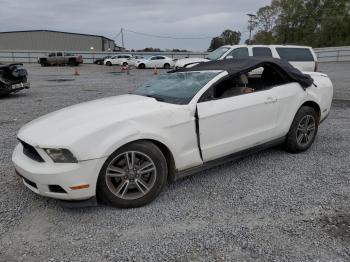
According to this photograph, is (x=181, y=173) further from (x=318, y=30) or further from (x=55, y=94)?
(x=318, y=30)

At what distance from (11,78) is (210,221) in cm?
985

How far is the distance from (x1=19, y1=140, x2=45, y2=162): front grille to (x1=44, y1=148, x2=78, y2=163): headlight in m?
0.17

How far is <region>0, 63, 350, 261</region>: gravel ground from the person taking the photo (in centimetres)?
281

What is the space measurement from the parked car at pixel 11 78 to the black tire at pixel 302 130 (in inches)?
358

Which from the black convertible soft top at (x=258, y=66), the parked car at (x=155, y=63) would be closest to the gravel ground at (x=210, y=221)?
the black convertible soft top at (x=258, y=66)

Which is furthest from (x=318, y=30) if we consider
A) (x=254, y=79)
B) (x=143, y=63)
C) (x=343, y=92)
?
(x=254, y=79)

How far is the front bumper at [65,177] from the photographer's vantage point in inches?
124

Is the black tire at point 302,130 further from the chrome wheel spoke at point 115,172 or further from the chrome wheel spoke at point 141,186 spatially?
the chrome wheel spoke at point 115,172

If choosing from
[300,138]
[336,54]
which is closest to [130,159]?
[300,138]

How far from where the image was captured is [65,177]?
315cm

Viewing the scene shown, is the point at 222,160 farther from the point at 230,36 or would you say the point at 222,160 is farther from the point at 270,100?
the point at 230,36

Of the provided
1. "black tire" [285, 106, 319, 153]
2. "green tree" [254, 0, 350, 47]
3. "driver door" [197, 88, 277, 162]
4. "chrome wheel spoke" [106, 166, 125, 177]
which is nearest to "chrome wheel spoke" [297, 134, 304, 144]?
"black tire" [285, 106, 319, 153]

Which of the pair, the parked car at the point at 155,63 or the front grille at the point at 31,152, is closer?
the front grille at the point at 31,152

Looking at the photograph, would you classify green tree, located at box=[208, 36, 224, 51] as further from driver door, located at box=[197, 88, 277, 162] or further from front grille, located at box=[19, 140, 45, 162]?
front grille, located at box=[19, 140, 45, 162]
